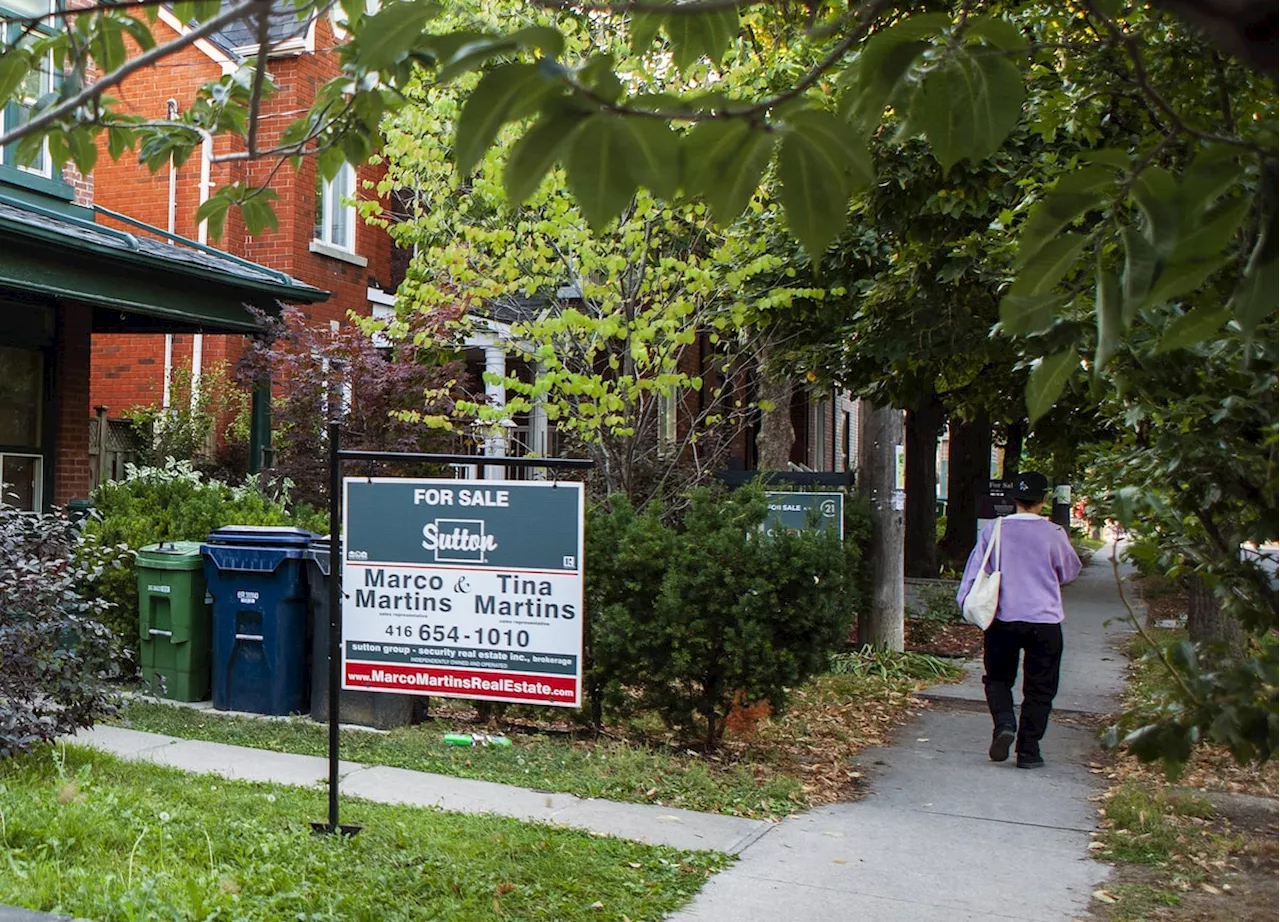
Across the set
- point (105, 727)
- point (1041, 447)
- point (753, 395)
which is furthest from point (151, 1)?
point (1041, 447)

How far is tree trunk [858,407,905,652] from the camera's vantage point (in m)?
11.7

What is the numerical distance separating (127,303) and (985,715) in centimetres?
747

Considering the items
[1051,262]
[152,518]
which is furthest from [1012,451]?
[1051,262]

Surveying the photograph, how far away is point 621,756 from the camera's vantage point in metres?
7.03

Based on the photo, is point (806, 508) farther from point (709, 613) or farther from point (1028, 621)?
point (709, 613)

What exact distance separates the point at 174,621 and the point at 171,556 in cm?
43

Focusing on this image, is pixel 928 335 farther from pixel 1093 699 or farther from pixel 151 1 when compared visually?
pixel 151 1

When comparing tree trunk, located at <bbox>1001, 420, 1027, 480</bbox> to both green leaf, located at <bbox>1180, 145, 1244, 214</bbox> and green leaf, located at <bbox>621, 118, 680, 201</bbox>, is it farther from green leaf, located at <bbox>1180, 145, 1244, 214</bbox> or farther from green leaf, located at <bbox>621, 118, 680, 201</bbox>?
green leaf, located at <bbox>621, 118, 680, 201</bbox>

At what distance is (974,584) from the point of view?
7.86 meters

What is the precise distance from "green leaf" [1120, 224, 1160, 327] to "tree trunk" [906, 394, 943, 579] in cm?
1817

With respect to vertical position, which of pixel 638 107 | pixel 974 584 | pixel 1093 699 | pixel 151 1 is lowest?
pixel 1093 699

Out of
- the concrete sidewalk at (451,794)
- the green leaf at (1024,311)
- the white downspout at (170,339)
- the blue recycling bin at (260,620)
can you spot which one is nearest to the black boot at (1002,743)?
the concrete sidewalk at (451,794)

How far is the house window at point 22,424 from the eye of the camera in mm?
10914

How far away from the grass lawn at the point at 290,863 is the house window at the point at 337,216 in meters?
10.9
